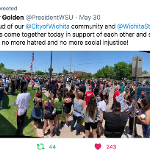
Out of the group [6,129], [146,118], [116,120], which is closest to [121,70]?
[146,118]

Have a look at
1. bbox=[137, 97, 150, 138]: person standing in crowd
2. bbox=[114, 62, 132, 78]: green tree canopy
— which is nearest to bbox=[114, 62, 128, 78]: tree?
bbox=[114, 62, 132, 78]: green tree canopy

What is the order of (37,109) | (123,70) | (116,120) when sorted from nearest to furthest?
(116,120)
(37,109)
(123,70)

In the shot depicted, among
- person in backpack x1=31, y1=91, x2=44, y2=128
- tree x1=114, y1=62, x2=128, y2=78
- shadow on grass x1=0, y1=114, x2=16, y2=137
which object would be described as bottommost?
shadow on grass x1=0, y1=114, x2=16, y2=137

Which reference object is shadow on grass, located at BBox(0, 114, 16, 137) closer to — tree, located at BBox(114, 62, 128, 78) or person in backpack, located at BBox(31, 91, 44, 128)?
person in backpack, located at BBox(31, 91, 44, 128)

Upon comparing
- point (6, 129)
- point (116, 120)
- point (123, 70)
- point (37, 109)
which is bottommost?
point (6, 129)

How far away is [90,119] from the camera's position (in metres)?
3.04

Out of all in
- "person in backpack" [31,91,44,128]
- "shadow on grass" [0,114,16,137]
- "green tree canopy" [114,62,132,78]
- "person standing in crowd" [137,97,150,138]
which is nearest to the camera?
"person standing in crowd" [137,97,150,138]

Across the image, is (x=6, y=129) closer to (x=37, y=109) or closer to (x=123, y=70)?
(x=37, y=109)

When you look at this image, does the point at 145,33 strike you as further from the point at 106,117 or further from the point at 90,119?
the point at 90,119

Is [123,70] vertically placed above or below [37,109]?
above

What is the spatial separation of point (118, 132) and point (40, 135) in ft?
8.38

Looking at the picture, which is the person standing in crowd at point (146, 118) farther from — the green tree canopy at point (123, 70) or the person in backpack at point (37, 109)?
the green tree canopy at point (123, 70)

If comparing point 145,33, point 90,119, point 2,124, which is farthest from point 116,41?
point 2,124

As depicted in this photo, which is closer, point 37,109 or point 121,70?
point 37,109
